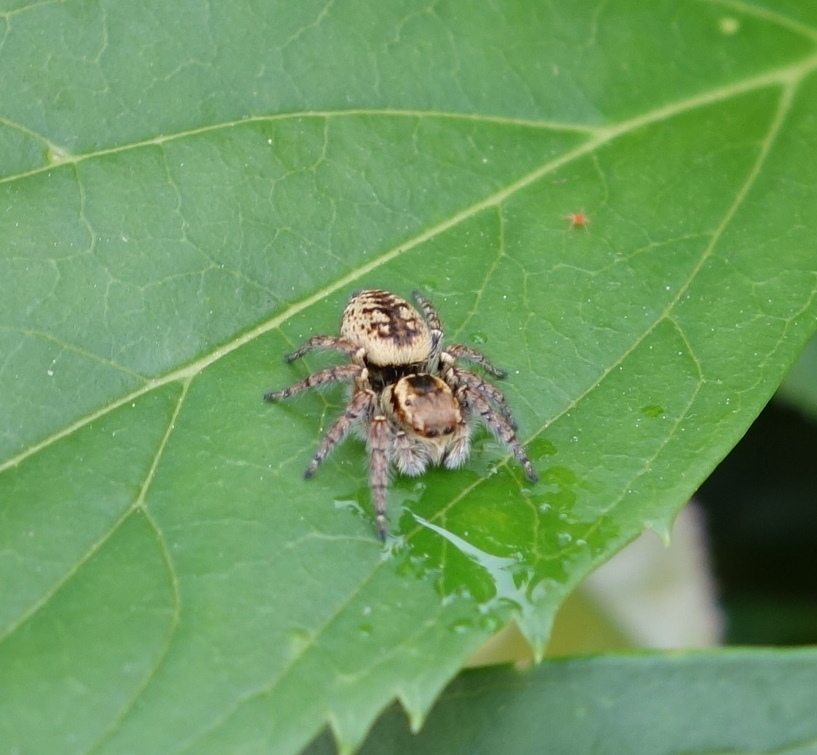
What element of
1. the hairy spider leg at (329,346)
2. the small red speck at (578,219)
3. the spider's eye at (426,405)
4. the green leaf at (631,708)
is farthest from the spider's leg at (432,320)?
the green leaf at (631,708)

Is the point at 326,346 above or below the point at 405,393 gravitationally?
above

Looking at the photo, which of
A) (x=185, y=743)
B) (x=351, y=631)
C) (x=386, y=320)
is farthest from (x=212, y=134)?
(x=185, y=743)

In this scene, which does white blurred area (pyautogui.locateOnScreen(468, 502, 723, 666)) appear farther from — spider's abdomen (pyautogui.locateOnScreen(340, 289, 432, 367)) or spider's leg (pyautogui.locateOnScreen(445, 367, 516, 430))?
spider's abdomen (pyautogui.locateOnScreen(340, 289, 432, 367))

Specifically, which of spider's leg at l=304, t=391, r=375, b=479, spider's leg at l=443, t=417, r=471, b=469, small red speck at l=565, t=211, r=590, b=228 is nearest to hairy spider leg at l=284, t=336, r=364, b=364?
spider's leg at l=304, t=391, r=375, b=479

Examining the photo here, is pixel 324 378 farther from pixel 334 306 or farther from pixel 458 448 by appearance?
pixel 458 448

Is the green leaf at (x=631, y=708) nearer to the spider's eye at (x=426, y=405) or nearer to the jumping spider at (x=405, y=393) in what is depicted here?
the jumping spider at (x=405, y=393)

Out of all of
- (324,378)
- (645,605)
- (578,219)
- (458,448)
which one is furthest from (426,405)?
(645,605)
